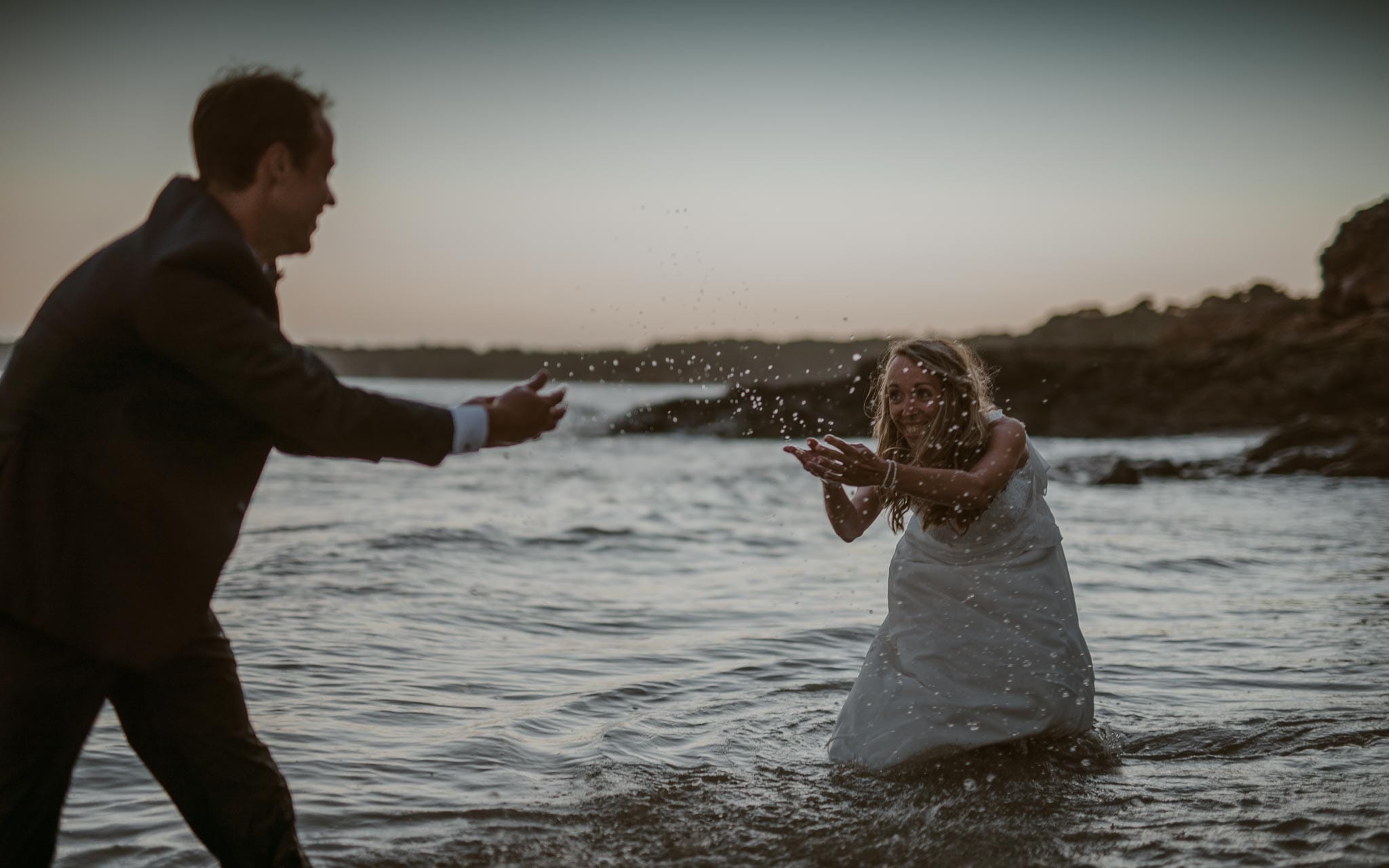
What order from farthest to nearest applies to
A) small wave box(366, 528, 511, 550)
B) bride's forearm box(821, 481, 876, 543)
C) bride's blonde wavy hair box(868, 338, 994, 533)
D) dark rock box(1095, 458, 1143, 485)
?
dark rock box(1095, 458, 1143, 485), small wave box(366, 528, 511, 550), bride's forearm box(821, 481, 876, 543), bride's blonde wavy hair box(868, 338, 994, 533)

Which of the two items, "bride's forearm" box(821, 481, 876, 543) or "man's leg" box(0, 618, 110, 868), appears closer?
"man's leg" box(0, 618, 110, 868)

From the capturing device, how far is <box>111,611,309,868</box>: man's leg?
9.78 ft

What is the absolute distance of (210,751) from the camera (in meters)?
3.04

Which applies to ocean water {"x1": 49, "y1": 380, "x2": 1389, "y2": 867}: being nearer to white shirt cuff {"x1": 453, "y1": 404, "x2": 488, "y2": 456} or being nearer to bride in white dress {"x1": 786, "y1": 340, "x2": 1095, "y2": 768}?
bride in white dress {"x1": 786, "y1": 340, "x2": 1095, "y2": 768}

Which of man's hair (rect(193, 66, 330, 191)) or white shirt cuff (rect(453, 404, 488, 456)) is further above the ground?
man's hair (rect(193, 66, 330, 191))

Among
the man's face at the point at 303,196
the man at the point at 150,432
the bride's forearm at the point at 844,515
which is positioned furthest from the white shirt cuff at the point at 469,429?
the bride's forearm at the point at 844,515

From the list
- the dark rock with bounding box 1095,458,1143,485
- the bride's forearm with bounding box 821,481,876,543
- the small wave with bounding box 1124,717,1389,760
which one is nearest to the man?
the bride's forearm with bounding box 821,481,876,543

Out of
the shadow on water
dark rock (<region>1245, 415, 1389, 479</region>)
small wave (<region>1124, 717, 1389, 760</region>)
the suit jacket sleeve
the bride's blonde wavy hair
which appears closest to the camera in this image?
the suit jacket sleeve

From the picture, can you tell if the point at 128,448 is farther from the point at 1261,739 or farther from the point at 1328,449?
the point at 1328,449

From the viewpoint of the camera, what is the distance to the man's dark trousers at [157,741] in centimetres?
269

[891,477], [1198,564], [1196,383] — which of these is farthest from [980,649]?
[1196,383]

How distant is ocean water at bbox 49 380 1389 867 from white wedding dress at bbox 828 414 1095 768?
0.58ft

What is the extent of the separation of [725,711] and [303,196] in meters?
4.36

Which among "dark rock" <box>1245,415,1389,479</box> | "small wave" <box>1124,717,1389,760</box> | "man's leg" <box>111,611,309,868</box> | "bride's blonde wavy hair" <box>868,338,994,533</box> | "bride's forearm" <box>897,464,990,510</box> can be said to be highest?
"bride's blonde wavy hair" <box>868,338,994,533</box>
